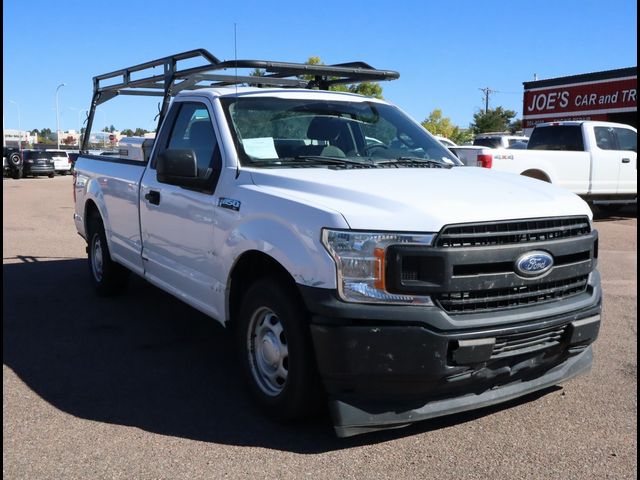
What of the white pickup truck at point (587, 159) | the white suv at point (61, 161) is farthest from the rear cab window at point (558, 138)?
the white suv at point (61, 161)

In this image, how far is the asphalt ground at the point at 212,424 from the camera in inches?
133

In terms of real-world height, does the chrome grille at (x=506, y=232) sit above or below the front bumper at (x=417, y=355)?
above

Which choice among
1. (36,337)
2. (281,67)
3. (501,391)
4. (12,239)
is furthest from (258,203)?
(12,239)

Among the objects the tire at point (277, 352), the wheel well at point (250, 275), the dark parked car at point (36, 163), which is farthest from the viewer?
the dark parked car at point (36, 163)

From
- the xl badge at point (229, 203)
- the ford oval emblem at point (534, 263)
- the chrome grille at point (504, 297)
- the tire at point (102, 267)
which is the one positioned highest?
the xl badge at point (229, 203)

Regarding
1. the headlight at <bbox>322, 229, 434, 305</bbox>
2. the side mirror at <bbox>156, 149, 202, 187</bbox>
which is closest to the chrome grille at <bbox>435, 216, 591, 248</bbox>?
the headlight at <bbox>322, 229, 434, 305</bbox>

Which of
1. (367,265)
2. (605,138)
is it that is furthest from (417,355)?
(605,138)

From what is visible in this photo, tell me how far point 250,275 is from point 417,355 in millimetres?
1313

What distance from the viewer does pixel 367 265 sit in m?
3.27

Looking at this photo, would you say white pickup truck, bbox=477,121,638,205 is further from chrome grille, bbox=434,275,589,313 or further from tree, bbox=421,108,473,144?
tree, bbox=421,108,473,144

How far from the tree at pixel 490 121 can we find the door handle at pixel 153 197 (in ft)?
188

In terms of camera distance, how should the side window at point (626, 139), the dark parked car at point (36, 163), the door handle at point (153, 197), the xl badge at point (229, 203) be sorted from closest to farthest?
1. the xl badge at point (229, 203)
2. the door handle at point (153, 197)
3. the side window at point (626, 139)
4. the dark parked car at point (36, 163)

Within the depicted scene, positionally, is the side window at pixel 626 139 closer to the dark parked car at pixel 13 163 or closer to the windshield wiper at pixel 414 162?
the windshield wiper at pixel 414 162

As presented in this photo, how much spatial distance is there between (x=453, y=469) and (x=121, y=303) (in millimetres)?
4452
